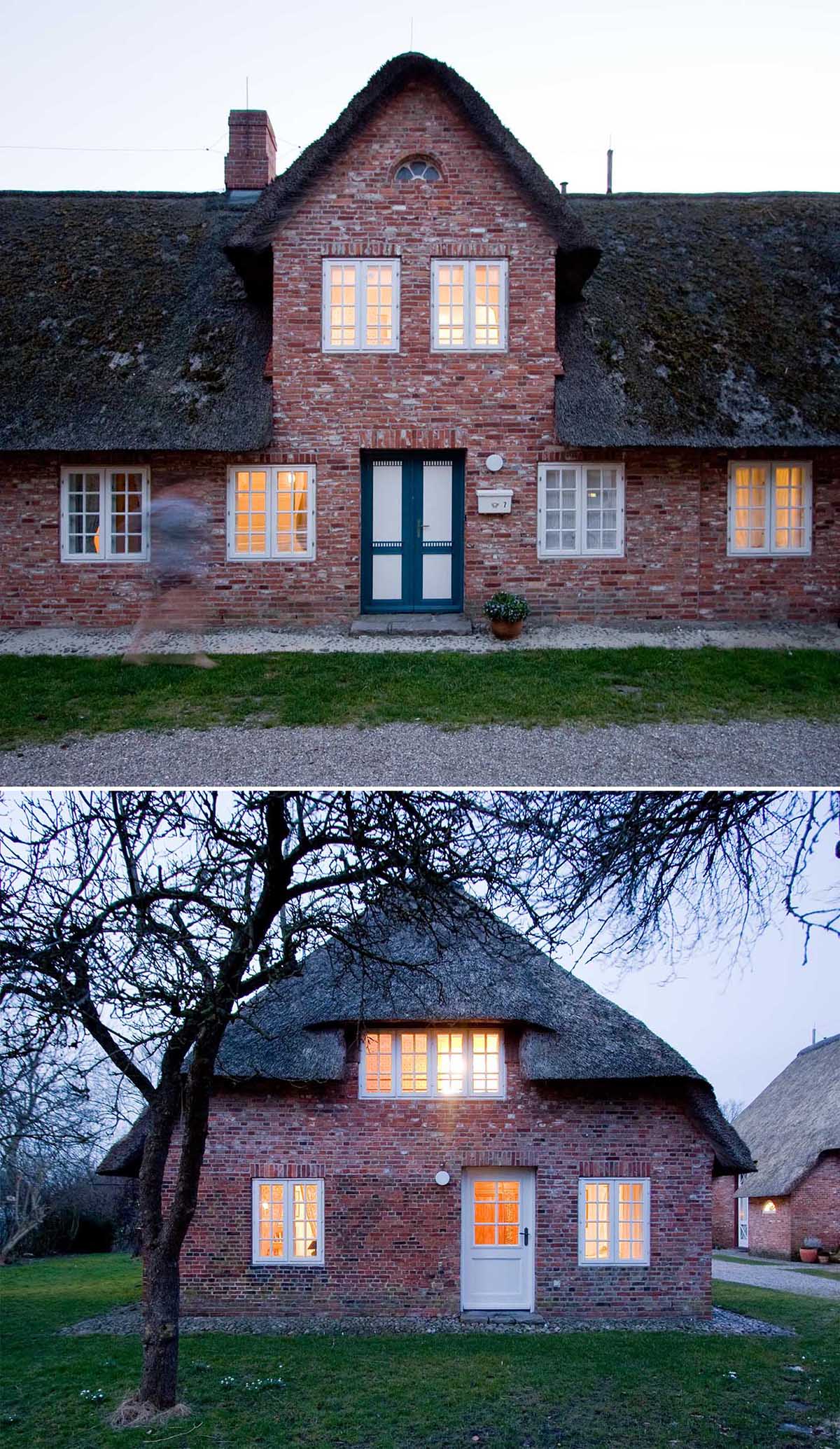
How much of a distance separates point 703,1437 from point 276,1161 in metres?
8.09

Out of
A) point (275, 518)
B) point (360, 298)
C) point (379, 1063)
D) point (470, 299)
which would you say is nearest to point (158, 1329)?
point (379, 1063)

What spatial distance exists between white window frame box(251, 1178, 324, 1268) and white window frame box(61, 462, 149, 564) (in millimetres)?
8955

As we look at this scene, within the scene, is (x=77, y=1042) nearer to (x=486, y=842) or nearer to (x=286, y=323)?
(x=486, y=842)

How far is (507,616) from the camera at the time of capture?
52.1 ft

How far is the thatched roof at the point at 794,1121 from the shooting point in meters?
27.4

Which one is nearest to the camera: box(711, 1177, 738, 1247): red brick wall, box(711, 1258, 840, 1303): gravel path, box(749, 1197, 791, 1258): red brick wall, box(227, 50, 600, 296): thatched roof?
box(227, 50, 600, 296): thatched roof

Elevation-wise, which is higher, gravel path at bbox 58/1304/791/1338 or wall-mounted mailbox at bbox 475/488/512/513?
wall-mounted mailbox at bbox 475/488/512/513

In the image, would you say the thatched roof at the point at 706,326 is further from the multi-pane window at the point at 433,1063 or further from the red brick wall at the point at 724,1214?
the red brick wall at the point at 724,1214

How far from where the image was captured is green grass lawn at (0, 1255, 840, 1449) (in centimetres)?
1062

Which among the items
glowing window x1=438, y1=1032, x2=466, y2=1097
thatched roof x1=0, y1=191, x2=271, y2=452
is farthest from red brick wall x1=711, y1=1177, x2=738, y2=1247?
thatched roof x1=0, y1=191, x2=271, y2=452

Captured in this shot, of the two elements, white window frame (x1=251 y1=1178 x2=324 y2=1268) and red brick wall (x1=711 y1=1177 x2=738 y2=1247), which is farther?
red brick wall (x1=711 y1=1177 x2=738 y2=1247)

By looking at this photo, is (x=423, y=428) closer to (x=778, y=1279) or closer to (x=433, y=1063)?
(x=433, y=1063)

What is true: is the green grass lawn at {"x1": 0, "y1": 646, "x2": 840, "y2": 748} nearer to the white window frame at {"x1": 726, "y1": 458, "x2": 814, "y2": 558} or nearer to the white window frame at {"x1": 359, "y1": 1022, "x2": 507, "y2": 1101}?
the white window frame at {"x1": 726, "y1": 458, "x2": 814, "y2": 558}

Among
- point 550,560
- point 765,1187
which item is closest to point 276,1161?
point 550,560
